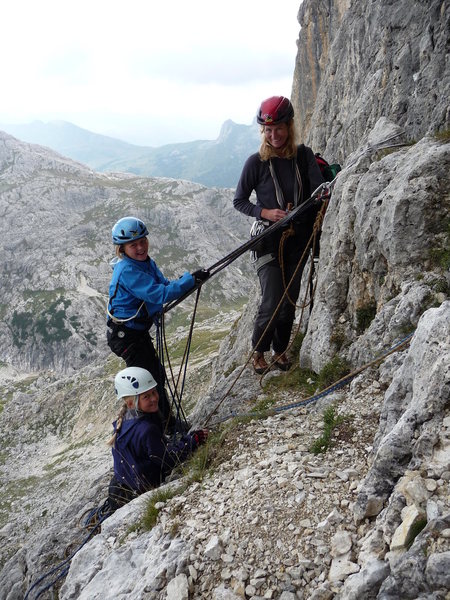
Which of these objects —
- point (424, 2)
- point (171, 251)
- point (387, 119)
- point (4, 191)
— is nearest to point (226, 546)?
point (387, 119)

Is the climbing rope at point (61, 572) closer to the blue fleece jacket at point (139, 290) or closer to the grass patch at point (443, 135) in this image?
the blue fleece jacket at point (139, 290)

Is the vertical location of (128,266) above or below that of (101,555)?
above

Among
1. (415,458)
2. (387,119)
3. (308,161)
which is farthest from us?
(387,119)

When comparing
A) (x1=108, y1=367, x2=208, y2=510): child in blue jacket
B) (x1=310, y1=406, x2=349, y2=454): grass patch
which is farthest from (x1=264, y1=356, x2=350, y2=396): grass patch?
(x1=108, y1=367, x2=208, y2=510): child in blue jacket

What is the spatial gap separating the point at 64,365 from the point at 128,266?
14499cm

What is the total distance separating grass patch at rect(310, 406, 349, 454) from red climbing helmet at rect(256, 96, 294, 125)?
536 cm

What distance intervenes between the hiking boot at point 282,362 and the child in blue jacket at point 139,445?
2.61 meters

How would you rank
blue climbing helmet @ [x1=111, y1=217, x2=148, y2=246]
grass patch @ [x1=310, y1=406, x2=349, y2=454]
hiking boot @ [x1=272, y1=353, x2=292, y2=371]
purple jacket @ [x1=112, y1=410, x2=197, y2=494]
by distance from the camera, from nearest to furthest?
grass patch @ [x1=310, y1=406, x2=349, y2=454]
purple jacket @ [x1=112, y1=410, x2=197, y2=494]
blue climbing helmet @ [x1=111, y1=217, x2=148, y2=246]
hiking boot @ [x1=272, y1=353, x2=292, y2=371]

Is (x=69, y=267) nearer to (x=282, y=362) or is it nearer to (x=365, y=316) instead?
(x=282, y=362)

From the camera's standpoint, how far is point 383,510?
13.4 feet

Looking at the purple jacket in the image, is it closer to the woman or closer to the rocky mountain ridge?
the woman

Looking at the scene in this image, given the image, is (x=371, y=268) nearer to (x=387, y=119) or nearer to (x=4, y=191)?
(x=387, y=119)

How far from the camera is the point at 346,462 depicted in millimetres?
5457

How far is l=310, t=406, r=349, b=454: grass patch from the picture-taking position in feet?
19.5
